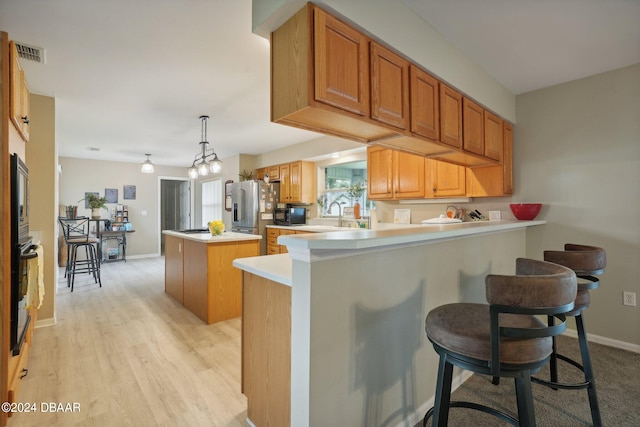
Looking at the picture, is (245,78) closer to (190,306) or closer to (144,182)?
(190,306)

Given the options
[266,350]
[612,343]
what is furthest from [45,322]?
[612,343]

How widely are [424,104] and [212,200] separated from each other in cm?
690

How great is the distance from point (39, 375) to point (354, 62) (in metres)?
3.06

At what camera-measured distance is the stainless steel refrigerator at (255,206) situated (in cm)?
571

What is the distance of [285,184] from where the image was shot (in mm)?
5938

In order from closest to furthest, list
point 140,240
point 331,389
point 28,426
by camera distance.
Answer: point 331,389 → point 28,426 → point 140,240

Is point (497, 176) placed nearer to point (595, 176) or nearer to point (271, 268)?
point (595, 176)

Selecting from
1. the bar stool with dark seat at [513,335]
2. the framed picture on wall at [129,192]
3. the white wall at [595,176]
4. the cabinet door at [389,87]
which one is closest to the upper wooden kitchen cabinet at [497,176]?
the white wall at [595,176]

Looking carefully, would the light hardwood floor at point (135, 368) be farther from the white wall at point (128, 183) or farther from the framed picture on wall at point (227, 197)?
the white wall at point (128, 183)

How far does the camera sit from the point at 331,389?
130 cm

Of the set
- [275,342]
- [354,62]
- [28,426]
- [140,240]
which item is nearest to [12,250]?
[28,426]

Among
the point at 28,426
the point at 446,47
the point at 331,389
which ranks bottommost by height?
the point at 28,426

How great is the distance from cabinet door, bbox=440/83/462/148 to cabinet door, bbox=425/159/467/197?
1.00m

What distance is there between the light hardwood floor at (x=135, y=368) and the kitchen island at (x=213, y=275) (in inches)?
5.3
